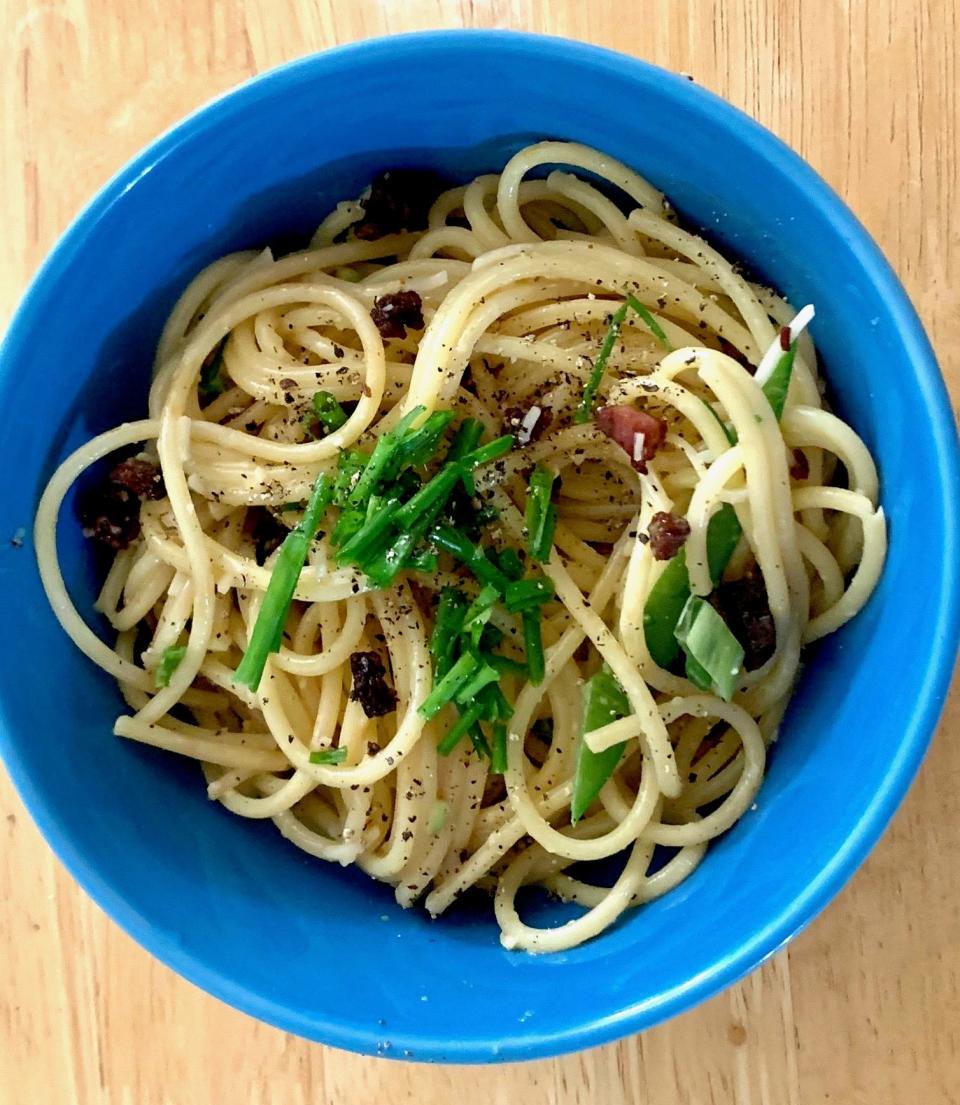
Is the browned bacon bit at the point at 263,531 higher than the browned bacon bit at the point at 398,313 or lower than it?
lower

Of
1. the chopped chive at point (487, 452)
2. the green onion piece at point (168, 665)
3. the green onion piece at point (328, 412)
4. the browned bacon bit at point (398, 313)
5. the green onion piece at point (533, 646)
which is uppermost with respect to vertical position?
the browned bacon bit at point (398, 313)

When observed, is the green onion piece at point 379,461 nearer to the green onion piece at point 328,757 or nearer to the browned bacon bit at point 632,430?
the browned bacon bit at point 632,430

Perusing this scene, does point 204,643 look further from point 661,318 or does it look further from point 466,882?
point 661,318

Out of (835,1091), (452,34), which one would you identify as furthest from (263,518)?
(835,1091)

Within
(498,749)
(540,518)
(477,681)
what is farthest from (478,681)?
(540,518)

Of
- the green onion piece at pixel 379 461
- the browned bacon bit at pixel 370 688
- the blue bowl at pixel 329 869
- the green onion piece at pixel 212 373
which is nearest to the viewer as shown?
the blue bowl at pixel 329 869

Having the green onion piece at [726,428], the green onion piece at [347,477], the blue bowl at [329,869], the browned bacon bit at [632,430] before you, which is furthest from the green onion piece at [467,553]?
the blue bowl at [329,869]

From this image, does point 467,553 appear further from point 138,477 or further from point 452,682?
point 138,477
